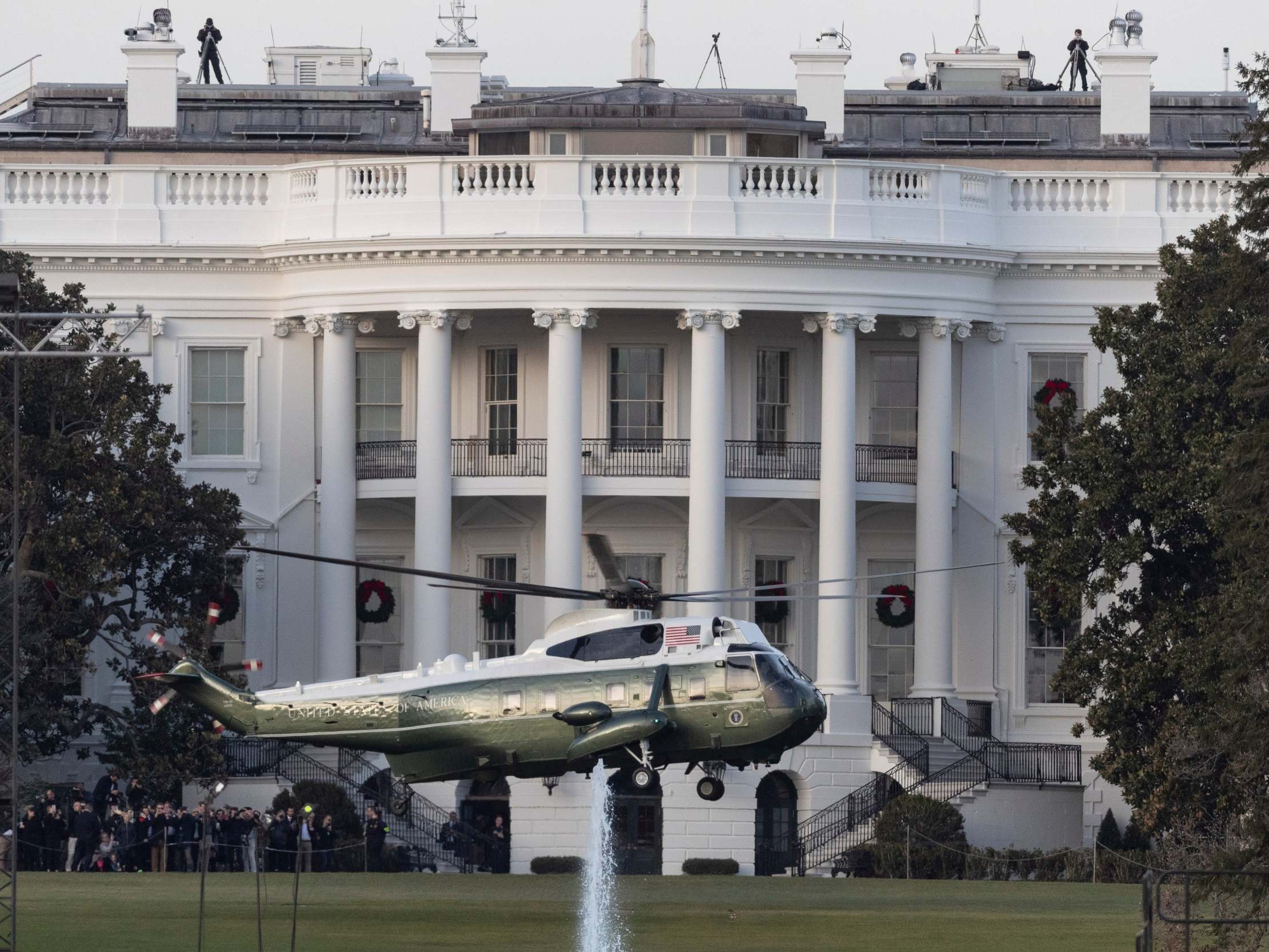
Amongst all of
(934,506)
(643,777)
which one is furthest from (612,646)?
(934,506)

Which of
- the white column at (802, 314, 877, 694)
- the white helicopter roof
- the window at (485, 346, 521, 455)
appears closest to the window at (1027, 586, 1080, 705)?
the white column at (802, 314, 877, 694)

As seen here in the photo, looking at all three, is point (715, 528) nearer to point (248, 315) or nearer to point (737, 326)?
point (737, 326)

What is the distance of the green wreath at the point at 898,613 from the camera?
69375 millimetres

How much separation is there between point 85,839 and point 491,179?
14682 mm

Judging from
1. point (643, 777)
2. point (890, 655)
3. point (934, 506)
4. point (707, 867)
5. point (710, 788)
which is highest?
point (934, 506)

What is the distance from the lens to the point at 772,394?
69.5 metres

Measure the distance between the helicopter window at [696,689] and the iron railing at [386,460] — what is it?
896 inches

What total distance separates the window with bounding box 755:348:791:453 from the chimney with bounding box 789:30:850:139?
6352mm

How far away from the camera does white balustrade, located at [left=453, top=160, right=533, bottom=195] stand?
66.4 meters

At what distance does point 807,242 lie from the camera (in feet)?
218

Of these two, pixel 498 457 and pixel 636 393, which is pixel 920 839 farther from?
pixel 498 457

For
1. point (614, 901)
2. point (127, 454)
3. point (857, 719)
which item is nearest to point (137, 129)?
point (127, 454)

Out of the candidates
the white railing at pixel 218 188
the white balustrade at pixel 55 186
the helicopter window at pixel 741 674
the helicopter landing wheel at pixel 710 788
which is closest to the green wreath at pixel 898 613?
the white railing at pixel 218 188

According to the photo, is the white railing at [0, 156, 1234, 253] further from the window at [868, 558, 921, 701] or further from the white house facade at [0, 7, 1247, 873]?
the window at [868, 558, 921, 701]
